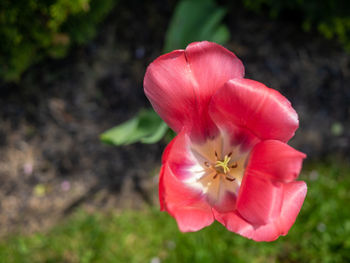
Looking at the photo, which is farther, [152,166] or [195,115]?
[152,166]

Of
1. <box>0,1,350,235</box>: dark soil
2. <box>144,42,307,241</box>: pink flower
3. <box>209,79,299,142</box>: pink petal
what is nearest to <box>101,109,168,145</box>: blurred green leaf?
<box>144,42,307,241</box>: pink flower

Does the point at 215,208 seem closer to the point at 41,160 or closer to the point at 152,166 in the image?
the point at 152,166

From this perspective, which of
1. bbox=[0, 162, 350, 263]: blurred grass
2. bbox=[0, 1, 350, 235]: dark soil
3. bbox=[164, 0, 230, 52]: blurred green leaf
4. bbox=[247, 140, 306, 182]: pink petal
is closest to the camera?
bbox=[247, 140, 306, 182]: pink petal

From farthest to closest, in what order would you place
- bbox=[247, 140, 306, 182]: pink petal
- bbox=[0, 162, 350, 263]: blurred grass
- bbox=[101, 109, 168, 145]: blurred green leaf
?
bbox=[0, 162, 350, 263]: blurred grass, bbox=[101, 109, 168, 145]: blurred green leaf, bbox=[247, 140, 306, 182]: pink petal

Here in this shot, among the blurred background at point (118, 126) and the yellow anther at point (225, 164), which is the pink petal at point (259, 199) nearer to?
the yellow anther at point (225, 164)

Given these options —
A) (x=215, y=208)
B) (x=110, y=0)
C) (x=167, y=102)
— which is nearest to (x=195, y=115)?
(x=167, y=102)

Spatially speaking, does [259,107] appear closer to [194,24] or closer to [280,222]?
[280,222]

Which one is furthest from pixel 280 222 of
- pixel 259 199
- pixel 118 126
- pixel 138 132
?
pixel 118 126

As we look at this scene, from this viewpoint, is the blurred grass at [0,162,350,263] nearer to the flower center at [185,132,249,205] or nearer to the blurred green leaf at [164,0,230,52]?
the flower center at [185,132,249,205]
